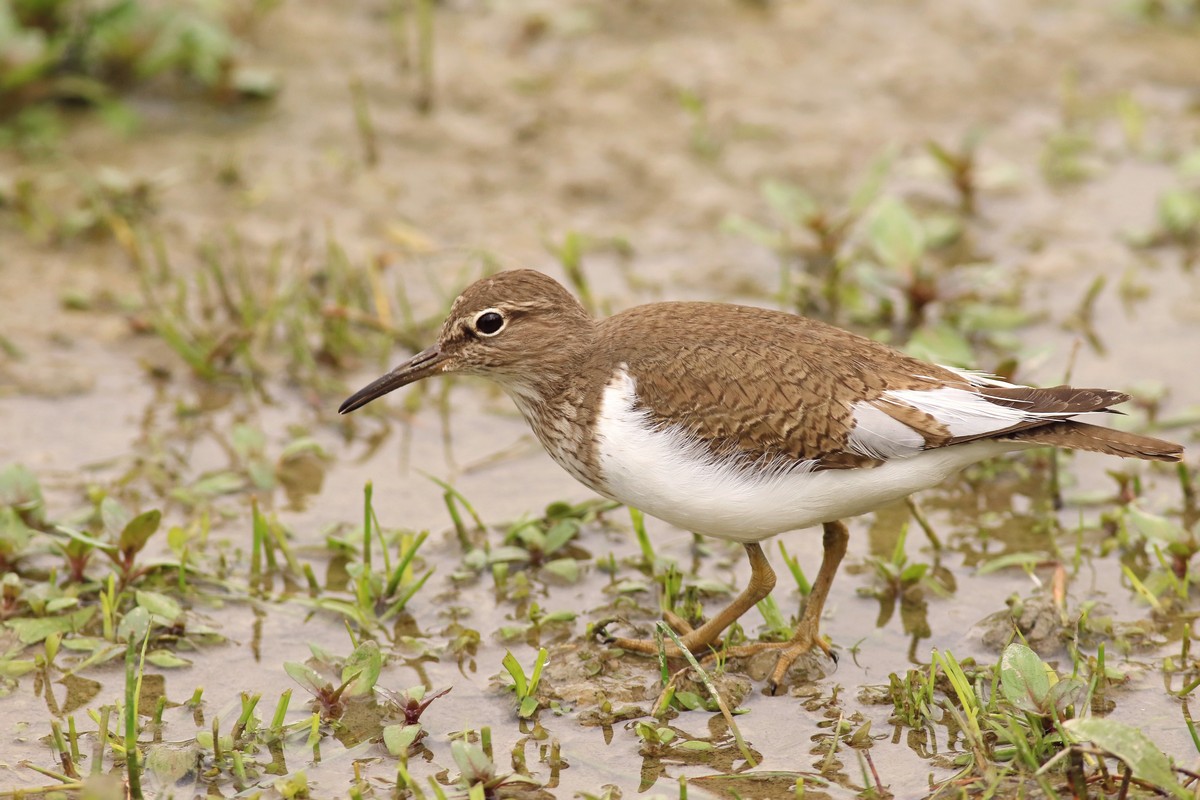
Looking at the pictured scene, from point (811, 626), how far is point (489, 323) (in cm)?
186

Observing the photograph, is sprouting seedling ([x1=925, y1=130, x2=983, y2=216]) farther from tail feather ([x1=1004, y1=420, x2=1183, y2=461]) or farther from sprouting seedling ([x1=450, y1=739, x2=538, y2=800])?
sprouting seedling ([x1=450, y1=739, x2=538, y2=800])

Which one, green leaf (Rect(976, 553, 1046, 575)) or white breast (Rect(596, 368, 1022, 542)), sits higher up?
white breast (Rect(596, 368, 1022, 542))

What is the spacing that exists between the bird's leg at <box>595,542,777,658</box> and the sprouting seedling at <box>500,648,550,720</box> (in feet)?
1.72

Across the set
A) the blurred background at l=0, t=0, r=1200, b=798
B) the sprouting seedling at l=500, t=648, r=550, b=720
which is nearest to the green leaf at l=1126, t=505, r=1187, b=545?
the blurred background at l=0, t=0, r=1200, b=798

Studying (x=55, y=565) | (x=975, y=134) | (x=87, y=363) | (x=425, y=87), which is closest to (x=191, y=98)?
(x=425, y=87)

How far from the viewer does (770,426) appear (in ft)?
18.2

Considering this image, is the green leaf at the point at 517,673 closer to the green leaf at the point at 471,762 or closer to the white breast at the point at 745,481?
the green leaf at the point at 471,762

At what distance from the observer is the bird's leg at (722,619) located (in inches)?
231

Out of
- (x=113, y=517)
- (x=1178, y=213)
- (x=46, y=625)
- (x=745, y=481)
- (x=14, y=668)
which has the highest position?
(x=1178, y=213)

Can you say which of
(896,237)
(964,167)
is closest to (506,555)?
(896,237)

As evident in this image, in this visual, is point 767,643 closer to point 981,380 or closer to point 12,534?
point 981,380

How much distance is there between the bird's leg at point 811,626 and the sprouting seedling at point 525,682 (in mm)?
829

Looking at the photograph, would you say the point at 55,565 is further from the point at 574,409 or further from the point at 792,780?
the point at 792,780

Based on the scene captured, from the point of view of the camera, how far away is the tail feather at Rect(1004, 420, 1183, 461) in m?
5.33
